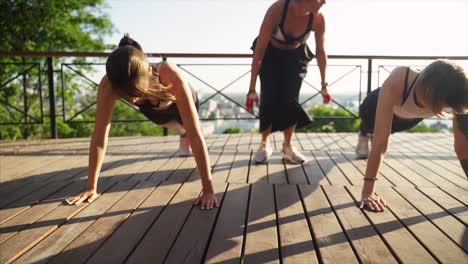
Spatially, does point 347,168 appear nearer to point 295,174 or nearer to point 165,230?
point 295,174

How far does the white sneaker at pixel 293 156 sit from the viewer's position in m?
2.66

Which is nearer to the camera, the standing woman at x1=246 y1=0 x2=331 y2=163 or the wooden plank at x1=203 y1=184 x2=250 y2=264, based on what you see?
the wooden plank at x1=203 y1=184 x2=250 y2=264

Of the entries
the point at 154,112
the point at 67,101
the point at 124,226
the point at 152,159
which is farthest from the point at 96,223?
the point at 67,101

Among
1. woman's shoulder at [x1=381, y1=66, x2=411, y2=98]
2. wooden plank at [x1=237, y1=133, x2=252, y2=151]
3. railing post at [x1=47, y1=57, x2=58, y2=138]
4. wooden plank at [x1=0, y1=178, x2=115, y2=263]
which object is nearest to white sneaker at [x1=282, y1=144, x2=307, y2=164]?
wooden plank at [x1=237, y1=133, x2=252, y2=151]

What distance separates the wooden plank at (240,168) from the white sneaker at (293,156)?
303 mm

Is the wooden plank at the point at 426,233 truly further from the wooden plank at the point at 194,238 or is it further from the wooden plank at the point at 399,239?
the wooden plank at the point at 194,238

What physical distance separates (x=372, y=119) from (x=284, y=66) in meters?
0.75

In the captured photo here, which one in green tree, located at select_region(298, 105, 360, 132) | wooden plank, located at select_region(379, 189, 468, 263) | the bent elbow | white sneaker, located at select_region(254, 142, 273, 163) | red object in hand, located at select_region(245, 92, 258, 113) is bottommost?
green tree, located at select_region(298, 105, 360, 132)

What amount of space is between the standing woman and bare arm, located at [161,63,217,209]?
0.92 meters

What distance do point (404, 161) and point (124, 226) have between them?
2241 millimetres

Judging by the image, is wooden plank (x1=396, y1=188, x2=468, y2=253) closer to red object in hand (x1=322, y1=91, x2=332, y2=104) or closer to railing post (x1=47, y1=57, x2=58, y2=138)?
red object in hand (x1=322, y1=91, x2=332, y2=104)

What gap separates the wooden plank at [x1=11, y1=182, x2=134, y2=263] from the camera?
3.96 ft

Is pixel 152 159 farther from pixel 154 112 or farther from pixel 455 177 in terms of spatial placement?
pixel 455 177

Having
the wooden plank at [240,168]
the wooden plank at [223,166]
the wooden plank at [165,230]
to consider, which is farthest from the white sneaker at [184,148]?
the wooden plank at [165,230]
